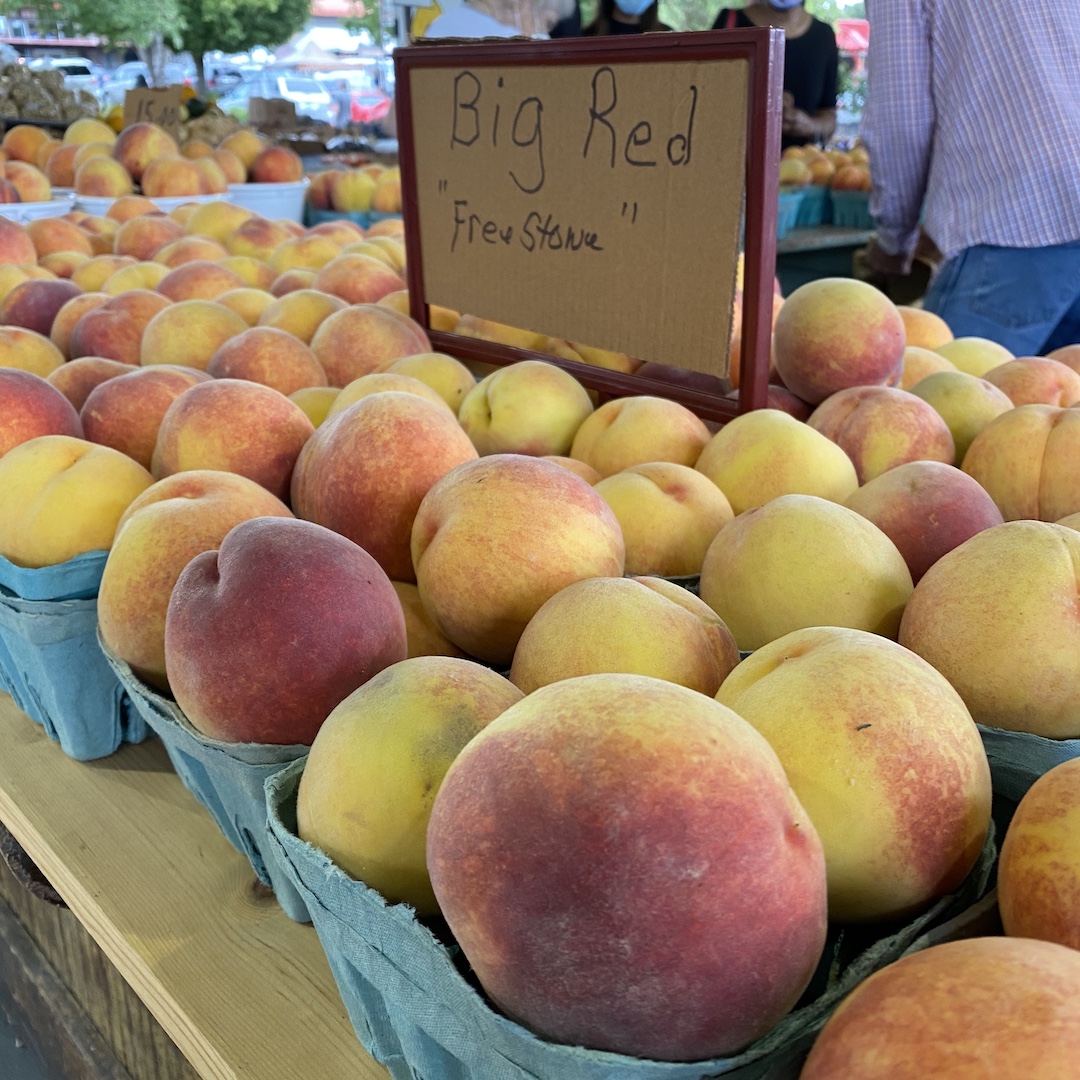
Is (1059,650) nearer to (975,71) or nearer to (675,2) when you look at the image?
(975,71)

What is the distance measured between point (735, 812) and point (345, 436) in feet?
2.12

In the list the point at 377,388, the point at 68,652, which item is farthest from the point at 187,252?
the point at 68,652

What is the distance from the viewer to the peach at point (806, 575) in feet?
2.61

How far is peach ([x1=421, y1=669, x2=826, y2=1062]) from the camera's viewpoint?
0.43 meters

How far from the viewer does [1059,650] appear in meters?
0.67

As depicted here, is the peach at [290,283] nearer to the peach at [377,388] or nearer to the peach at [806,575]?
the peach at [377,388]

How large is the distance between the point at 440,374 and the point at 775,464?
55cm

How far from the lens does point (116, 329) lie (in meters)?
1.62

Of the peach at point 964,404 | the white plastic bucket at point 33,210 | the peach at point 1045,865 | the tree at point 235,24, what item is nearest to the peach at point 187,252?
the white plastic bucket at point 33,210

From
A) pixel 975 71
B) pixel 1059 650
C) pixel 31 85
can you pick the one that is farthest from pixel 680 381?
pixel 31 85

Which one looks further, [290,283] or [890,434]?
[290,283]

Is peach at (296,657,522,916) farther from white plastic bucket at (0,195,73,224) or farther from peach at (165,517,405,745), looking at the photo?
white plastic bucket at (0,195,73,224)

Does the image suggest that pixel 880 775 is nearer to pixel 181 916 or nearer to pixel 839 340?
pixel 181 916

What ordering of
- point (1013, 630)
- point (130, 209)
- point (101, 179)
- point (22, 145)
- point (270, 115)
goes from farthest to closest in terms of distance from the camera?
point (270, 115), point (22, 145), point (101, 179), point (130, 209), point (1013, 630)
